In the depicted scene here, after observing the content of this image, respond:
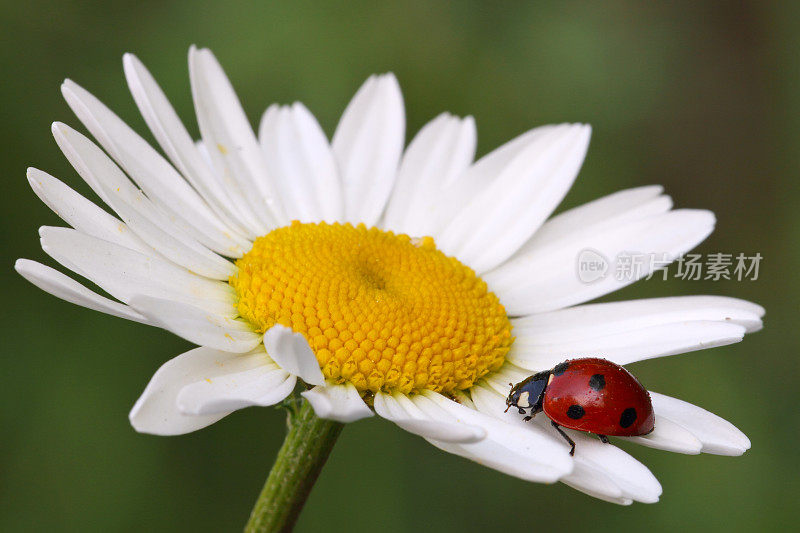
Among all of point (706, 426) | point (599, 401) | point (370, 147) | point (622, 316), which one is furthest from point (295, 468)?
point (370, 147)

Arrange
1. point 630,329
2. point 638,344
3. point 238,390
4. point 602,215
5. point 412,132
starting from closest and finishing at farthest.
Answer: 1. point 238,390
2. point 638,344
3. point 630,329
4. point 602,215
5. point 412,132

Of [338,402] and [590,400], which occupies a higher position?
[590,400]

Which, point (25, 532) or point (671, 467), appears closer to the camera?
point (25, 532)

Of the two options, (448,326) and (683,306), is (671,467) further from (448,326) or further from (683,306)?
(448,326)

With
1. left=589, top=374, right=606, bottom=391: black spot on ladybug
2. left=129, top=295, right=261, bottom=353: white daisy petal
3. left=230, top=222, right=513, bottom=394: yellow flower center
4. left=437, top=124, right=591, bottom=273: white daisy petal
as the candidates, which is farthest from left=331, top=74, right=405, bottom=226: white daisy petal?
left=589, top=374, right=606, bottom=391: black spot on ladybug

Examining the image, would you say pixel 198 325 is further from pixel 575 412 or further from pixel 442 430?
pixel 575 412

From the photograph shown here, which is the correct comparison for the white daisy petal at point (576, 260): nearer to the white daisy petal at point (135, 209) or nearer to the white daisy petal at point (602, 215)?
the white daisy petal at point (602, 215)

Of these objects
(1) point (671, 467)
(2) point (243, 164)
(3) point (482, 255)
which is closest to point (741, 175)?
(1) point (671, 467)
